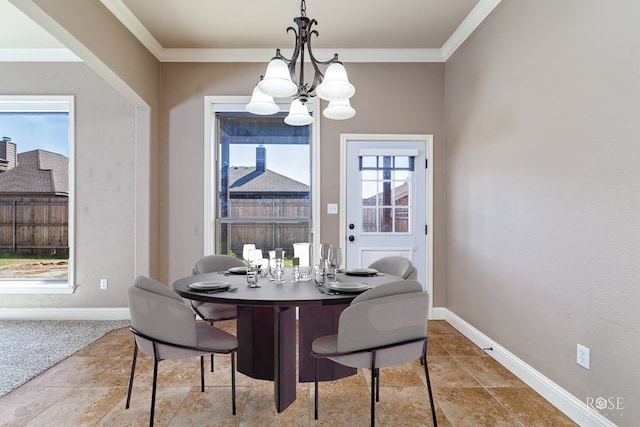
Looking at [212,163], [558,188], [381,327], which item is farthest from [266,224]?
[558,188]

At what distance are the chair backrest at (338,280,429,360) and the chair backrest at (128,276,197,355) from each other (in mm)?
757

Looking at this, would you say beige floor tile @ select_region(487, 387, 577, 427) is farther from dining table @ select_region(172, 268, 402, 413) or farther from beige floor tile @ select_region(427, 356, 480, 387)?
dining table @ select_region(172, 268, 402, 413)

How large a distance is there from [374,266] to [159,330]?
1618mm

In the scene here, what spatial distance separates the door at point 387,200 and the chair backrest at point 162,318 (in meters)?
2.27

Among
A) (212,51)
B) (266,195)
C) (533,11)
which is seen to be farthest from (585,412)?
(212,51)

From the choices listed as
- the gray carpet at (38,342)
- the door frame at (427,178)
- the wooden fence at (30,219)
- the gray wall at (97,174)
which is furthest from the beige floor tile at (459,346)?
the wooden fence at (30,219)

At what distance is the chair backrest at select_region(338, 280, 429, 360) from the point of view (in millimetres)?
1582

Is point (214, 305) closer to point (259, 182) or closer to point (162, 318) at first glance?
point (162, 318)

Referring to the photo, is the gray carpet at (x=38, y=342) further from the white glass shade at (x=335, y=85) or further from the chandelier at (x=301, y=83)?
the white glass shade at (x=335, y=85)

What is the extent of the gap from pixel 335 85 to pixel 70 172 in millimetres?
3255

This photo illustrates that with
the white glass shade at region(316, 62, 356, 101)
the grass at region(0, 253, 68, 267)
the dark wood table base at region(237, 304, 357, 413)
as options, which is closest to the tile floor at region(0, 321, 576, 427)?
the dark wood table base at region(237, 304, 357, 413)

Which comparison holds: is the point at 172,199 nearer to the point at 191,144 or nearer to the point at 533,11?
the point at 191,144

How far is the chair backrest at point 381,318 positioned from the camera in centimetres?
→ 158

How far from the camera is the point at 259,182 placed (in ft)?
13.0
